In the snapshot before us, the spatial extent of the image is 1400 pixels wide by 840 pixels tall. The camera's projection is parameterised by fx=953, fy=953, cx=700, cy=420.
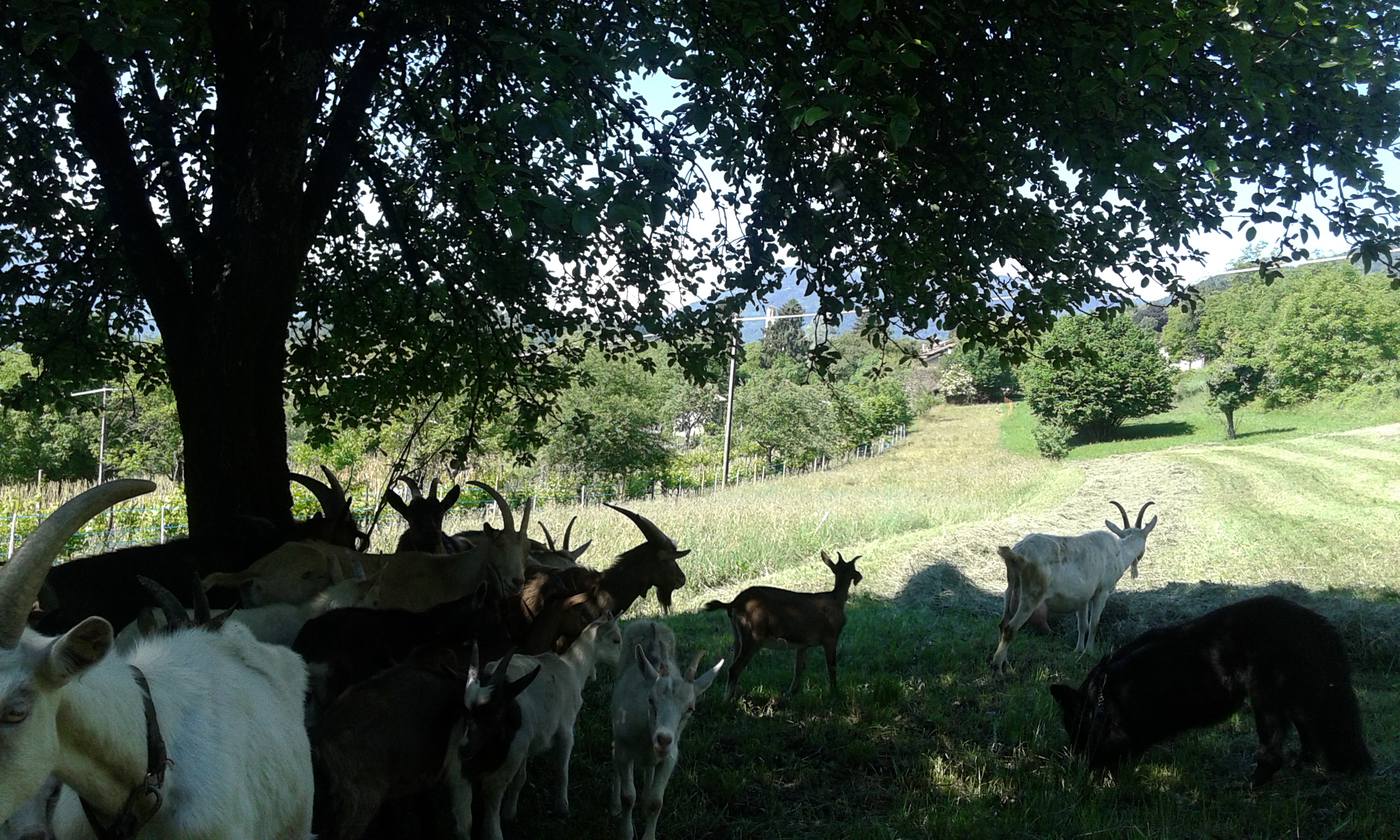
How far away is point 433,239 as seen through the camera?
9.40 metres

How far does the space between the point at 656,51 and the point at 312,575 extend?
13.1ft

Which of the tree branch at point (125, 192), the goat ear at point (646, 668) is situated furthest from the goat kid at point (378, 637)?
the tree branch at point (125, 192)

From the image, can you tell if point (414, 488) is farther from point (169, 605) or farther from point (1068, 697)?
point (1068, 697)

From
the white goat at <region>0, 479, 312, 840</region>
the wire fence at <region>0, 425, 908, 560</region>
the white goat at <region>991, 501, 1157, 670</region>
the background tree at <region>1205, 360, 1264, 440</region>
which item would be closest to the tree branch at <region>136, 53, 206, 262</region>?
the white goat at <region>0, 479, 312, 840</region>

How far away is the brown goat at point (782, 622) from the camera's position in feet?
26.2

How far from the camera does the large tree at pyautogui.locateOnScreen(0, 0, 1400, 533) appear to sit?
17.2ft

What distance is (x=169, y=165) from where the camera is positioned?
23.2 ft

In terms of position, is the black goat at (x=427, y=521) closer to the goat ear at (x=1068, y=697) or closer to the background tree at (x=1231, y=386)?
the goat ear at (x=1068, y=697)

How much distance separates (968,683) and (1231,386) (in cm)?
4173

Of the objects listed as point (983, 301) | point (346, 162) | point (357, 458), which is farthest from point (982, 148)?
point (357, 458)

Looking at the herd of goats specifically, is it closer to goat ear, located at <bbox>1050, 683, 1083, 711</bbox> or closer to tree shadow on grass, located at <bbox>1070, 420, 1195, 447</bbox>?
goat ear, located at <bbox>1050, 683, 1083, 711</bbox>

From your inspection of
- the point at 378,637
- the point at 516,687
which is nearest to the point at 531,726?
the point at 516,687

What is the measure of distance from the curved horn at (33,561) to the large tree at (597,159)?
2.38 meters

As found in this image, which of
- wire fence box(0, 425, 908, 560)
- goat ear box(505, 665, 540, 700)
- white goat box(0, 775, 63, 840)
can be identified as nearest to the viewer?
white goat box(0, 775, 63, 840)
